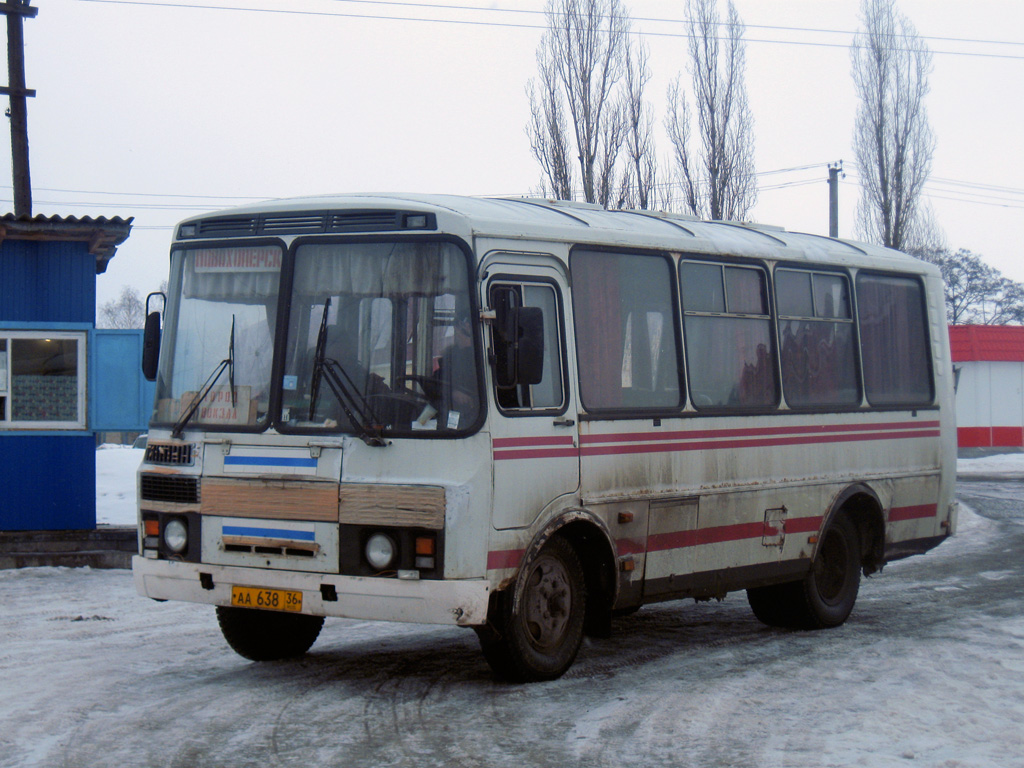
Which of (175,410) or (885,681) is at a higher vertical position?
(175,410)

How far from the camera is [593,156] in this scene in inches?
1313

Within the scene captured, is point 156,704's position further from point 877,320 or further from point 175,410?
point 877,320

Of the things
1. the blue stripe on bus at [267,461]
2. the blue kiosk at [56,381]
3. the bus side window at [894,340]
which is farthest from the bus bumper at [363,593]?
the blue kiosk at [56,381]

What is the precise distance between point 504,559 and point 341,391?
1.31 metres

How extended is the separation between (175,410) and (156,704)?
5.78 ft

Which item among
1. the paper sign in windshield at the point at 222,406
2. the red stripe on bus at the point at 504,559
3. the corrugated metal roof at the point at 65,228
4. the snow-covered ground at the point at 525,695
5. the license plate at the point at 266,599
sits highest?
the corrugated metal roof at the point at 65,228

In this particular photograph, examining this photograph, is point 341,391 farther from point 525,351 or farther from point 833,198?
point 833,198

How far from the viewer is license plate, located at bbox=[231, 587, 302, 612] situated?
7398mm

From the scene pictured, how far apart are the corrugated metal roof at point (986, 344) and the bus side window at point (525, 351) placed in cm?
3653

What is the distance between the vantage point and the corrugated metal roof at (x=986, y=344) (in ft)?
137

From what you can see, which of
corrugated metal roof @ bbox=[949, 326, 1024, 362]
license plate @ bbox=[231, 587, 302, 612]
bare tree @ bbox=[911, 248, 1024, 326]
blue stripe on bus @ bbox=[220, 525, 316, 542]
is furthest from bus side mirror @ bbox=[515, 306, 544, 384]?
bare tree @ bbox=[911, 248, 1024, 326]

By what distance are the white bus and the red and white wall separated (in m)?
34.4

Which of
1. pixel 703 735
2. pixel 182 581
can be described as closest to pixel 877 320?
pixel 703 735

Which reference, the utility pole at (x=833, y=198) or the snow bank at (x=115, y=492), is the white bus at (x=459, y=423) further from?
the utility pole at (x=833, y=198)
